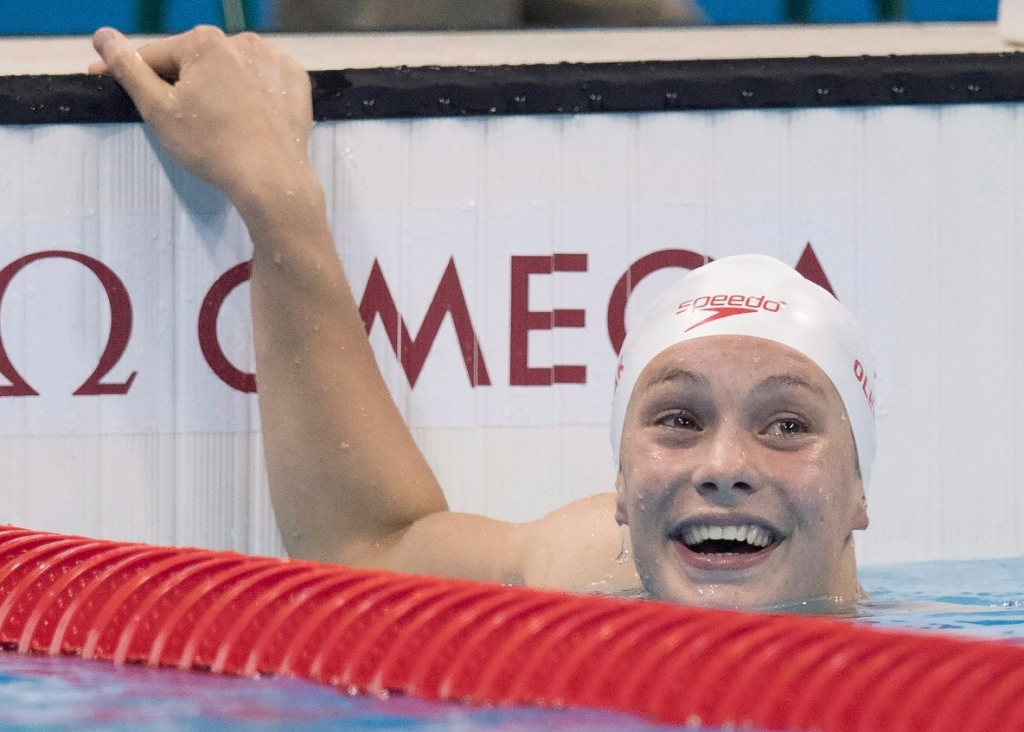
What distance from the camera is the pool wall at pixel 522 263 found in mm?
3211

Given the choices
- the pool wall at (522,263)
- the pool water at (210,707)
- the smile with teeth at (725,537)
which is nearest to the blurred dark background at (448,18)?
the pool wall at (522,263)

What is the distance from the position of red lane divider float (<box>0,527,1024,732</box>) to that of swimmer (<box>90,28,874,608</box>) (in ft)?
1.05

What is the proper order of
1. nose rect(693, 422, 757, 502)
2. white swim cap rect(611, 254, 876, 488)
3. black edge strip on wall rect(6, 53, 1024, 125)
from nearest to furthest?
nose rect(693, 422, 757, 502) < white swim cap rect(611, 254, 876, 488) < black edge strip on wall rect(6, 53, 1024, 125)

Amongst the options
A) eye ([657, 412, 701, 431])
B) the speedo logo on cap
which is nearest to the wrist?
the speedo logo on cap

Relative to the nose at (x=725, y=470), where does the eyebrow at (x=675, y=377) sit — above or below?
above

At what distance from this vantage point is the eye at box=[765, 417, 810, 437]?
2341 millimetres

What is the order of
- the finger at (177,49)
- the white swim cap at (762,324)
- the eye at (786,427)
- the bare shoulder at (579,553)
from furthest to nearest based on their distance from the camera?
1. the finger at (177,49)
2. the bare shoulder at (579,553)
3. the white swim cap at (762,324)
4. the eye at (786,427)

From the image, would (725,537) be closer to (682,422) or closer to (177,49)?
(682,422)

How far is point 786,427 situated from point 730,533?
0.22 m

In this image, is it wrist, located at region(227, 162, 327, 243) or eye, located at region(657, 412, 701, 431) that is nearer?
eye, located at region(657, 412, 701, 431)

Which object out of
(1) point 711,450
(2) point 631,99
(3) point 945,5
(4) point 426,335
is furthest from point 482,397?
(3) point 945,5

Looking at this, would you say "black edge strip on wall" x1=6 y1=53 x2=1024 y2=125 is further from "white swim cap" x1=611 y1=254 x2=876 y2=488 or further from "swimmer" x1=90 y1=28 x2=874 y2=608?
"white swim cap" x1=611 y1=254 x2=876 y2=488

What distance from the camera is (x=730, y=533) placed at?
7.48 feet

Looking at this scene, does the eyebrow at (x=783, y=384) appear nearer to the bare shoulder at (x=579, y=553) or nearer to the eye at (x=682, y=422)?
the eye at (x=682, y=422)
